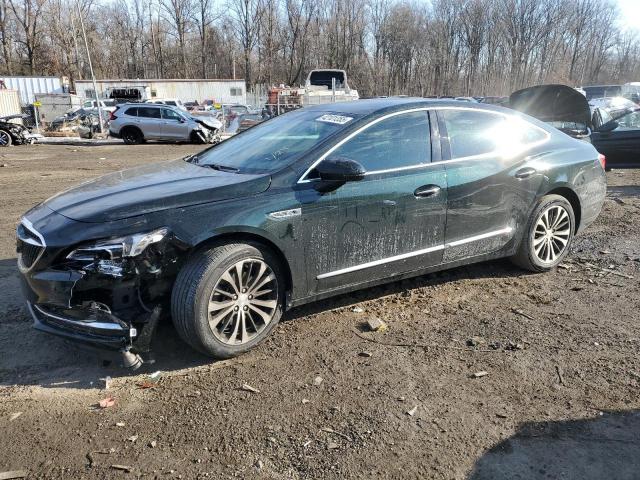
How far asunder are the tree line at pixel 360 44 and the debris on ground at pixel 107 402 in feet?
226

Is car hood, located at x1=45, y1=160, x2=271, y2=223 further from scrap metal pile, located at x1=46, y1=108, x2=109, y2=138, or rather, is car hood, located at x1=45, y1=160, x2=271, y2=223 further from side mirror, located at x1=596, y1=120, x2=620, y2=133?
scrap metal pile, located at x1=46, y1=108, x2=109, y2=138

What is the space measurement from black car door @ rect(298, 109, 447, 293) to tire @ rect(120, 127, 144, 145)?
20054mm

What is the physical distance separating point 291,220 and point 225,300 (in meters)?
0.69

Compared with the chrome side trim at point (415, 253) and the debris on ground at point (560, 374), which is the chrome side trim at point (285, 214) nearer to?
the chrome side trim at point (415, 253)

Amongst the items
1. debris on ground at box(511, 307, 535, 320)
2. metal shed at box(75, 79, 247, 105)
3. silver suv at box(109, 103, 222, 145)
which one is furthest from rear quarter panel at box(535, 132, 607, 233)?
metal shed at box(75, 79, 247, 105)

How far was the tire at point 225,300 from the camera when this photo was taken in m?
3.20

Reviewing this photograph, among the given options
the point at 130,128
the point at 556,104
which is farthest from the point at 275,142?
the point at 130,128

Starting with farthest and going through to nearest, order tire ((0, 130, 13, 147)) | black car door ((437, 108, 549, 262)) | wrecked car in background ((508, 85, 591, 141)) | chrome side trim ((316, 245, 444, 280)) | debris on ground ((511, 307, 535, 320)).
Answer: tire ((0, 130, 13, 147)) → wrecked car in background ((508, 85, 591, 141)) → black car door ((437, 108, 549, 262)) → debris on ground ((511, 307, 535, 320)) → chrome side trim ((316, 245, 444, 280))

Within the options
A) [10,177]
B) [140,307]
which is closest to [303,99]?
[10,177]

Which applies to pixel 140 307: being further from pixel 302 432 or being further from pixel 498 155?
pixel 498 155

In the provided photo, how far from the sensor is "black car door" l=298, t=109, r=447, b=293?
12.1 feet

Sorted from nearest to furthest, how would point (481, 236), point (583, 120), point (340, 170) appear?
point (340, 170)
point (481, 236)
point (583, 120)

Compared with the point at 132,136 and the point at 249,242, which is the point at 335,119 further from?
the point at 132,136

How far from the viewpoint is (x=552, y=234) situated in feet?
16.5
